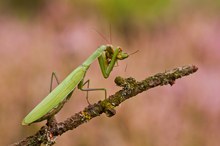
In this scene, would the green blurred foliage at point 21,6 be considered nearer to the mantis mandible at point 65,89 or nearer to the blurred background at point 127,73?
the blurred background at point 127,73

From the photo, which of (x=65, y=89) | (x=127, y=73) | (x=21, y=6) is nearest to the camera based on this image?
(x=65, y=89)

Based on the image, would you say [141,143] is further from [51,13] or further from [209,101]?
[51,13]

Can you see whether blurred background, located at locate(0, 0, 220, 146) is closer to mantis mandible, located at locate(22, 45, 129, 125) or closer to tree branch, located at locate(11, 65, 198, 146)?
mantis mandible, located at locate(22, 45, 129, 125)

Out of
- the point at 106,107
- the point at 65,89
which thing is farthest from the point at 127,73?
the point at 106,107

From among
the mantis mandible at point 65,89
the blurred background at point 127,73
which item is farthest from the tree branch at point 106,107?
the blurred background at point 127,73

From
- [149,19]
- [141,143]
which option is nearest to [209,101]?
[141,143]

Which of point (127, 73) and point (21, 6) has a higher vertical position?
point (21, 6)

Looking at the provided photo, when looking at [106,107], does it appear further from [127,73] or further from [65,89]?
[127,73]
